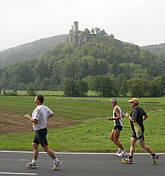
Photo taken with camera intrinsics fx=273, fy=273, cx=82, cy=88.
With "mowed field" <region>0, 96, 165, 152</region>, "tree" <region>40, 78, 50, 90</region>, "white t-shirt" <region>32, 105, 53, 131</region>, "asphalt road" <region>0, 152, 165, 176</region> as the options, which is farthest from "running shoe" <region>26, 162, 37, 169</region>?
"tree" <region>40, 78, 50, 90</region>

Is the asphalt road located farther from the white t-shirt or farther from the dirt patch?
the dirt patch

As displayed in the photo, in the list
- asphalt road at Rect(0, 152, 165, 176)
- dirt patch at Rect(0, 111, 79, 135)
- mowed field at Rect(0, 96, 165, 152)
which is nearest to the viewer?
asphalt road at Rect(0, 152, 165, 176)

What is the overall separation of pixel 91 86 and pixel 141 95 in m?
21.1

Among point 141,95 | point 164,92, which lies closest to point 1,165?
point 141,95

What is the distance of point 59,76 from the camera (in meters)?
162

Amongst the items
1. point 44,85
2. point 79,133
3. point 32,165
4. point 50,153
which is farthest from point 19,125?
point 44,85

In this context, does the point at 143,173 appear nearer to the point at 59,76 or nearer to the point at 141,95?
the point at 141,95

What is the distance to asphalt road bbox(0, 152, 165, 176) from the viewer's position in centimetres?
782

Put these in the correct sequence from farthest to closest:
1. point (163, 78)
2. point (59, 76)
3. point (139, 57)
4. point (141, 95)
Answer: point (139, 57), point (59, 76), point (163, 78), point (141, 95)

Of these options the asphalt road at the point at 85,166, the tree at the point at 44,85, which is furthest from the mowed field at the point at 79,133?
the tree at the point at 44,85

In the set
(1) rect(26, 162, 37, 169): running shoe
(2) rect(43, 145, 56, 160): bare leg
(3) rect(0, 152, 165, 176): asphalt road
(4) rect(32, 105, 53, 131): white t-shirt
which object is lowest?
(3) rect(0, 152, 165, 176): asphalt road

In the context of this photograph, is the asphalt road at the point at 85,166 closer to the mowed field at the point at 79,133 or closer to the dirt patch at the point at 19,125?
the mowed field at the point at 79,133

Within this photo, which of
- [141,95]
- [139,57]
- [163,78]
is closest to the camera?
[141,95]

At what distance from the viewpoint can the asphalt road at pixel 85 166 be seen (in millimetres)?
7820
